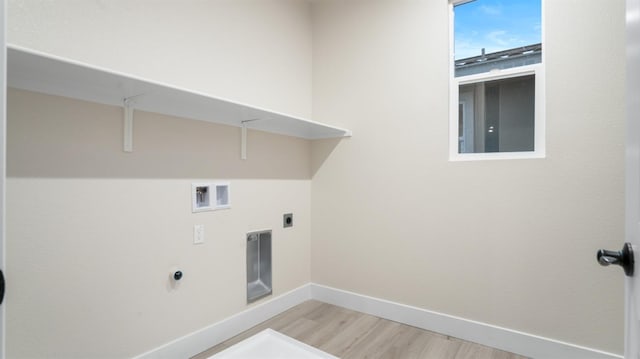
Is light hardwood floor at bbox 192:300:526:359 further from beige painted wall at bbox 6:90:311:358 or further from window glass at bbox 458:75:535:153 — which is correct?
window glass at bbox 458:75:535:153

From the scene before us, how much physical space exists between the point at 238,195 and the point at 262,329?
1015 mm

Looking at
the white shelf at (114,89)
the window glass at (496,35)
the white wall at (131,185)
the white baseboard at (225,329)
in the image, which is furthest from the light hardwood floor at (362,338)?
the window glass at (496,35)

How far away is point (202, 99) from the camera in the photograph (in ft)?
5.26

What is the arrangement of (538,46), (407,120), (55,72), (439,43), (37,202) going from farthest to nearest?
(407,120), (439,43), (538,46), (37,202), (55,72)

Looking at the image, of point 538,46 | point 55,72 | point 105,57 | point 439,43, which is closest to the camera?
point 55,72

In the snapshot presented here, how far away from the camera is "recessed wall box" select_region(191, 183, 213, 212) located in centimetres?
190

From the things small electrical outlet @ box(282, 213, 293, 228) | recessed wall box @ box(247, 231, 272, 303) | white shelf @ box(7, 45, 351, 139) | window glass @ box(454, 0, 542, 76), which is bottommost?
recessed wall box @ box(247, 231, 272, 303)

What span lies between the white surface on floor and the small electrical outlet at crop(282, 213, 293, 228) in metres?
0.87

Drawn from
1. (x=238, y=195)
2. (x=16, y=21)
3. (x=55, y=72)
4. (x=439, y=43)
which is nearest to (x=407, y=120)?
(x=439, y=43)

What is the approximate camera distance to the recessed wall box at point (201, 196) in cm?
190

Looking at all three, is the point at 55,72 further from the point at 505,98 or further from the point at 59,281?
the point at 505,98

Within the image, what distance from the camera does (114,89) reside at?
142 centimetres

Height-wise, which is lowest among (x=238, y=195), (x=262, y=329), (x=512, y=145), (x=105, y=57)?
(x=262, y=329)

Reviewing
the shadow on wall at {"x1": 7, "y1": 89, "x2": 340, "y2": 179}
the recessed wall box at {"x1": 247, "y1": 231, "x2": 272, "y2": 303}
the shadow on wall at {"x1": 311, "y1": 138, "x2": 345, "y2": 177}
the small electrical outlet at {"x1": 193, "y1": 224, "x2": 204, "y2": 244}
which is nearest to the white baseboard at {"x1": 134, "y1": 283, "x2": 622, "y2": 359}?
the recessed wall box at {"x1": 247, "y1": 231, "x2": 272, "y2": 303}
